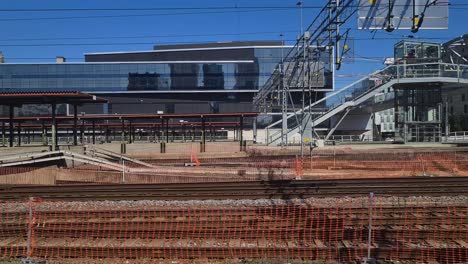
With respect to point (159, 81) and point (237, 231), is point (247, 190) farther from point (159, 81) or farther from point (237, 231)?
point (159, 81)

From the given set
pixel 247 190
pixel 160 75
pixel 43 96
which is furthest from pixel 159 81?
pixel 247 190

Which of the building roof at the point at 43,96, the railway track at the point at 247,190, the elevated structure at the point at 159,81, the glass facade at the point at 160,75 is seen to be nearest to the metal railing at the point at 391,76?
the building roof at the point at 43,96

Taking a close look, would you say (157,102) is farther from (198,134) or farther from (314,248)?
(314,248)

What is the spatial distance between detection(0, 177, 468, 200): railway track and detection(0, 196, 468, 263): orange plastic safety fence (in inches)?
38.2

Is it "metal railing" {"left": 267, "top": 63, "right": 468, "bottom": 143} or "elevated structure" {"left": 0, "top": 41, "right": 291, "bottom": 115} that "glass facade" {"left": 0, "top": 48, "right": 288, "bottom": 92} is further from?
"metal railing" {"left": 267, "top": 63, "right": 468, "bottom": 143}

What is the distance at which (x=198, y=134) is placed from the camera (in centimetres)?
9162

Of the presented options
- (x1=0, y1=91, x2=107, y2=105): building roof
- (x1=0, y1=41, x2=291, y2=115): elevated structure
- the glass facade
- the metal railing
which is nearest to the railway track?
(x1=0, y1=91, x2=107, y2=105): building roof

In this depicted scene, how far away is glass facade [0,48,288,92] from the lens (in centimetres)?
9350

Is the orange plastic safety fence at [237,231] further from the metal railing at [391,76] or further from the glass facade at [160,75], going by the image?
the glass facade at [160,75]

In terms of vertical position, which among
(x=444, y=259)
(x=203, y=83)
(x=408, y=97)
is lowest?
(x=444, y=259)

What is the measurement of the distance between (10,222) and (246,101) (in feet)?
283

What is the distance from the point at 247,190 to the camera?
543 inches

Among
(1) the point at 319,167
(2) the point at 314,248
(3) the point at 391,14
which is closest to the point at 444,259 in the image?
(2) the point at 314,248

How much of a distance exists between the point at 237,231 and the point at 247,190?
15.6 ft
